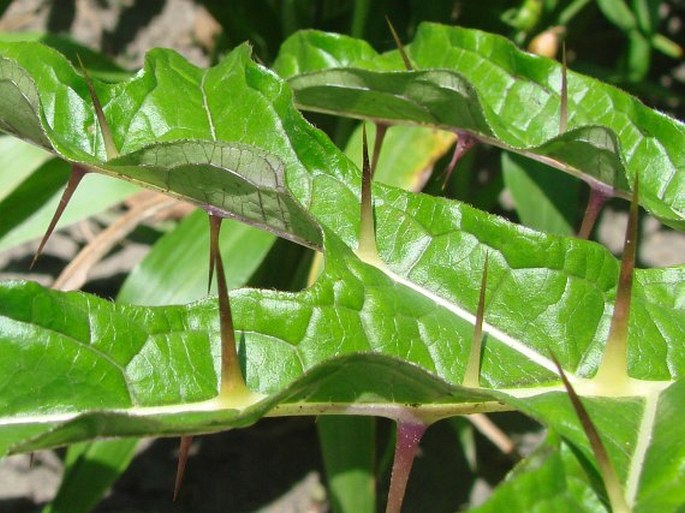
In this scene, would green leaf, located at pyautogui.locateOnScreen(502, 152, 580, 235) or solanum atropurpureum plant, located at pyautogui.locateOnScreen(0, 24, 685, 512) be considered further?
green leaf, located at pyautogui.locateOnScreen(502, 152, 580, 235)

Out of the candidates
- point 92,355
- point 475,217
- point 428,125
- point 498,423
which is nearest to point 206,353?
point 92,355

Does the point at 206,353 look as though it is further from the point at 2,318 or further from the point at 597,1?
the point at 597,1

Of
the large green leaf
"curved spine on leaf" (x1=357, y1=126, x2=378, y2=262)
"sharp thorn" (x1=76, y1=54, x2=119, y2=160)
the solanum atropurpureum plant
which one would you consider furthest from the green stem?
"sharp thorn" (x1=76, y1=54, x2=119, y2=160)

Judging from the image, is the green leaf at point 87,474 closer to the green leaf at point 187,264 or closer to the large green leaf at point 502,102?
the green leaf at point 187,264

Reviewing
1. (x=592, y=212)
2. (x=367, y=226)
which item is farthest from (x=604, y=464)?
(x=592, y=212)

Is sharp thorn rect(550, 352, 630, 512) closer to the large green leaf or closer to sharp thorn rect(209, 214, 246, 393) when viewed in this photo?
sharp thorn rect(209, 214, 246, 393)

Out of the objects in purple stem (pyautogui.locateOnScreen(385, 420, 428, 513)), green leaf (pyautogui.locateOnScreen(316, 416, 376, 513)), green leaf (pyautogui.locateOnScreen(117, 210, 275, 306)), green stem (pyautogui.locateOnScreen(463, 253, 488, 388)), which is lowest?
green leaf (pyautogui.locateOnScreen(316, 416, 376, 513))

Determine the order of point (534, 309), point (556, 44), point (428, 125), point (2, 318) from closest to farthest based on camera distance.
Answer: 1. point (2, 318)
2. point (534, 309)
3. point (428, 125)
4. point (556, 44)

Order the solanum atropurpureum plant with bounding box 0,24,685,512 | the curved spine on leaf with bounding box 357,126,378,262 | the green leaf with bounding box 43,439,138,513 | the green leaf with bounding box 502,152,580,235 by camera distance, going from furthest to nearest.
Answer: the green leaf with bounding box 502,152,580,235 → the green leaf with bounding box 43,439,138,513 → the curved spine on leaf with bounding box 357,126,378,262 → the solanum atropurpureum plant with bounding box 0,24,685,512

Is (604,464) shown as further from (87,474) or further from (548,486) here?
(87,474)
